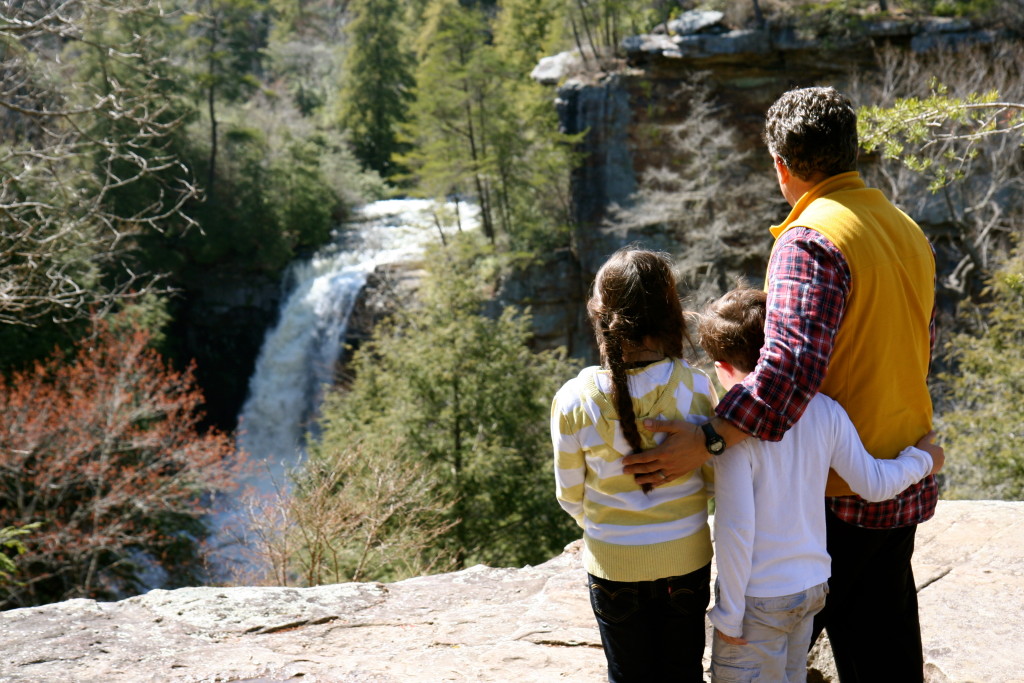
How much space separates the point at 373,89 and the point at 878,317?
34576 millimetres

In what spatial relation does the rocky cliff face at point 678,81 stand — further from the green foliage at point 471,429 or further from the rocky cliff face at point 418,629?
the rocky cliff face at point 418,629

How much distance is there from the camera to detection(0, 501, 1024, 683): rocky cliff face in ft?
9.45

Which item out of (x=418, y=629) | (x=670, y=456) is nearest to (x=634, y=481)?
(x=670, y=456)

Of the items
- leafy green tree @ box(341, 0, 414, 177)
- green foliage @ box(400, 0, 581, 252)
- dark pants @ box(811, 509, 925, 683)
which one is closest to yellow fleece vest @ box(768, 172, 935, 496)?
dark pants @ box(811, 509, 925, 683)

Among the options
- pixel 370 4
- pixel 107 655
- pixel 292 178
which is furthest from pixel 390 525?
pixel 370 4

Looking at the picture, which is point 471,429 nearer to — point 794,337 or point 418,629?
point 418,629

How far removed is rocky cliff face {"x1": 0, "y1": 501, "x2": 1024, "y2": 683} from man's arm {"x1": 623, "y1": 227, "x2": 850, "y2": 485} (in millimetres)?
1393

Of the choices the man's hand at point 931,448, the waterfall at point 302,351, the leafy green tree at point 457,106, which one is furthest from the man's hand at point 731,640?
the leafy green tree at point 457,106

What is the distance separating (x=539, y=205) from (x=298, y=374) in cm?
826

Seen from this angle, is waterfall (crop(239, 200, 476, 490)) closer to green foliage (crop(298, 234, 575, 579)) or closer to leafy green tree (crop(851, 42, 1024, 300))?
green foliage (crop(298, 234, 575, 579))

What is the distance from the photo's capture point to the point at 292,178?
26.3m

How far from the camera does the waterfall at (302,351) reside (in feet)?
71.0

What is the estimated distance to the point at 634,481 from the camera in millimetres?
2133

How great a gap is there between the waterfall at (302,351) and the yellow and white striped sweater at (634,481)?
1957cm
